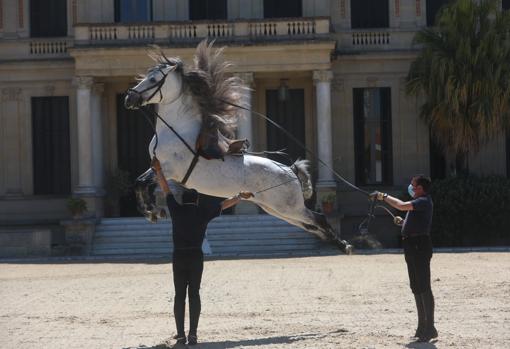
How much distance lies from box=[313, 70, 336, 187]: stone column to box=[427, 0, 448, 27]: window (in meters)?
5.18

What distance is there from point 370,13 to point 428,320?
24.1 metres

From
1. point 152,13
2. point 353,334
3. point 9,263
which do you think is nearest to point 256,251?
point 9,263

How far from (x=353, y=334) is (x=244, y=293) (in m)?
Result: 5.51

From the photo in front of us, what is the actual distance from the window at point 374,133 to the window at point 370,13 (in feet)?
7.78

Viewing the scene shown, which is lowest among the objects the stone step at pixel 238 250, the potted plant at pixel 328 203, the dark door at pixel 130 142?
the stone step at pixel 238 250

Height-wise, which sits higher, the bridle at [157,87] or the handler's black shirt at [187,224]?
the bridle at [157,87]

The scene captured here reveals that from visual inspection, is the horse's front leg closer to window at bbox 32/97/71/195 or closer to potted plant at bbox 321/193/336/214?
potted plant at bbox 321/193/336/214

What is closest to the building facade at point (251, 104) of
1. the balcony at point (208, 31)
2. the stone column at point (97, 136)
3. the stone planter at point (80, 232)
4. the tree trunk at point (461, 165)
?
the stone column at point (97, 136)

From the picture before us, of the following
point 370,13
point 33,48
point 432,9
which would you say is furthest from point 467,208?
point 33,48

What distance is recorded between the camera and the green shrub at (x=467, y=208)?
2909 centimetres

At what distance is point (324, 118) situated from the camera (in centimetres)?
3069

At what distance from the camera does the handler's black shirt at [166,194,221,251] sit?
1052cm

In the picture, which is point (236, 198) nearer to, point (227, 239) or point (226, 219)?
point (227, 239)

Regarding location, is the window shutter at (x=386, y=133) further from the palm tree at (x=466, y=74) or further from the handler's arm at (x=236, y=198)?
the handler's arm at (x=236, y=198)
